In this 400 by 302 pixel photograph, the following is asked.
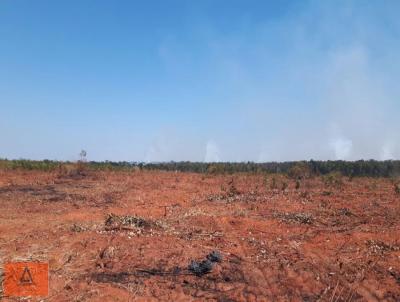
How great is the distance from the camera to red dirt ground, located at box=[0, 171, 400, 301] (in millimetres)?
6910

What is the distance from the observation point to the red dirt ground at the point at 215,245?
6.91 m

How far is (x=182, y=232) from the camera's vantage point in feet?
33.2

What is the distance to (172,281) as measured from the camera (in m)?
7.16

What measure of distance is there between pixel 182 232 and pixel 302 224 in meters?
3.19

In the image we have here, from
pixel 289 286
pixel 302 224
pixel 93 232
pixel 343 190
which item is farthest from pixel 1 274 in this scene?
pixel 343 190

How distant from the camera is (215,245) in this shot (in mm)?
8969

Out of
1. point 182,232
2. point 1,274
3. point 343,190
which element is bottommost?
point 1,274

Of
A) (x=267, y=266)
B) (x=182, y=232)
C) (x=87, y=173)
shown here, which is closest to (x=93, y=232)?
(x=182, y=232)

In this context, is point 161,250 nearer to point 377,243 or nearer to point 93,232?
point 93,232

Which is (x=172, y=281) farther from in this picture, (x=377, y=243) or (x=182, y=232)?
(x=377, y=243)

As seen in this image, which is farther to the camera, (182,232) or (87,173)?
(87,173)

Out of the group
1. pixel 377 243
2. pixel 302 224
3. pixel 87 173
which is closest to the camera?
pixel 377 243

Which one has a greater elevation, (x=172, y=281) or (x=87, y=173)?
(x=87, y=173)

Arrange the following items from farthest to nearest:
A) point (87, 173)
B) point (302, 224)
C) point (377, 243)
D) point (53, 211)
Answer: point (87, 173) → point (53, 211) → point (302, 224) → point (377, 243)
